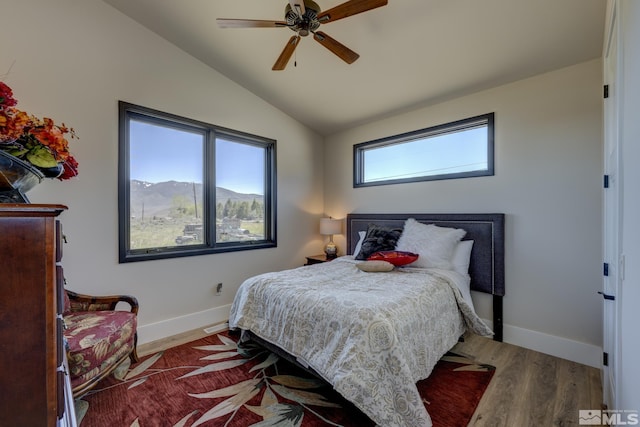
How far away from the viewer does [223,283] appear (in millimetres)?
3422

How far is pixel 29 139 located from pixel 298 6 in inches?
64.5

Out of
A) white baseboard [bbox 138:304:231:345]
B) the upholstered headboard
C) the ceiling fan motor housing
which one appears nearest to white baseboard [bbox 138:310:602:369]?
white baseboard [bbox 138:304:231:345]

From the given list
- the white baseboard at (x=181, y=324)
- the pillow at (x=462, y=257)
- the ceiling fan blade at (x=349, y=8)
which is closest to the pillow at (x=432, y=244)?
the pillow at (x=462, y=257)

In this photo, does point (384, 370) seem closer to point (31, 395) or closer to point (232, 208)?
point (31, 395)

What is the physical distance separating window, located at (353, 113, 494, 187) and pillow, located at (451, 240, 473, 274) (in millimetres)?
794

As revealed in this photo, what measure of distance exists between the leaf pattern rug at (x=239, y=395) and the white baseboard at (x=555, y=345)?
0.66 m

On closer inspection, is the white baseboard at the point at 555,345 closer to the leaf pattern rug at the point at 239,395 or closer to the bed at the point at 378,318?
the bed at the point at 378,318

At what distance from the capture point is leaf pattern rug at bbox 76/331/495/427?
1718mm

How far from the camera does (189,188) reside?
3.24 metres

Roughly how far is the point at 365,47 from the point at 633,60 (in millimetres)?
2038

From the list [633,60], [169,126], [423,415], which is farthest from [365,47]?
[423,415]

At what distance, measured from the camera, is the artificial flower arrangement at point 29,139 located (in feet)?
3.26

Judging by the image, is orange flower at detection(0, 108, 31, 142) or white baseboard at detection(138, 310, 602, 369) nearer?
orange flower at detection(0, 108, 31, 142)

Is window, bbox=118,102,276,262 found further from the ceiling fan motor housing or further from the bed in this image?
the ceiling fan motor housing
